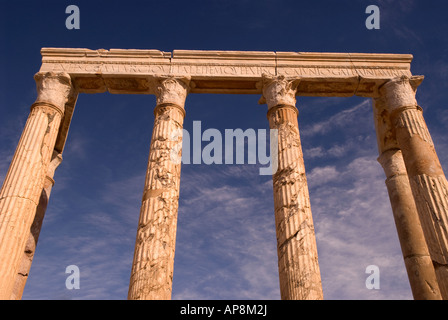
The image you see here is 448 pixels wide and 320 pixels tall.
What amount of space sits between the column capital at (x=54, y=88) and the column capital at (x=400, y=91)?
1548 centimetres

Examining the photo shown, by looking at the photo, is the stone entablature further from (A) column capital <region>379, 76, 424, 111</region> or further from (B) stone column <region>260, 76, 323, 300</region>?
(B) stone column <region>260, 76, 323, 300</region>

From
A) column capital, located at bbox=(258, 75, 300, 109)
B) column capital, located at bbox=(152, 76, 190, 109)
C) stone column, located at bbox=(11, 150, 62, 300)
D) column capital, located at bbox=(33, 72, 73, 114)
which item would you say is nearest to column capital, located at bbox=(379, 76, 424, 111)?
column capital, located at bbox=(258, 75, 300, 109)

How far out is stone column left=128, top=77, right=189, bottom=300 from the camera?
11867 mm

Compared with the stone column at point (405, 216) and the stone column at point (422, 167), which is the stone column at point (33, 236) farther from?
the stone column at point (405, 216)

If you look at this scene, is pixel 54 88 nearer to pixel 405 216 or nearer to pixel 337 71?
pixel 337 71

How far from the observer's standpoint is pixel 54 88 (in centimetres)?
1658

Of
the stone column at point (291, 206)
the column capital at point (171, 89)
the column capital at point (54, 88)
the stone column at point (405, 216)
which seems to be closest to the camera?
the stone column at point (291, 206)

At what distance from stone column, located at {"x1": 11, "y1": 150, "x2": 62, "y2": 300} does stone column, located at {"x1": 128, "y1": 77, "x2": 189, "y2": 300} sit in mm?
6363

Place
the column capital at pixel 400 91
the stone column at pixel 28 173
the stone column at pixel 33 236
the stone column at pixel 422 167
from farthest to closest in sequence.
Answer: the column capital at pixel 400 91
the stone column at pixel 33 236
the stone column at pixel 422 167
the stone column at pixel 28 173

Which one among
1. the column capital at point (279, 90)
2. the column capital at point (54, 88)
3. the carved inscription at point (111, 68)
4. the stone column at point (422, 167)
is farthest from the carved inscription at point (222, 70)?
the stone column at point (422, 167)

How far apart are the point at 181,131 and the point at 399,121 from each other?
32.7ft

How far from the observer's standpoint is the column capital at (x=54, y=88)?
16169mm
